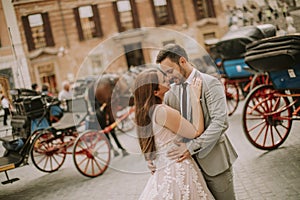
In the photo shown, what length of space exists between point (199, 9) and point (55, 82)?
88.9 inches

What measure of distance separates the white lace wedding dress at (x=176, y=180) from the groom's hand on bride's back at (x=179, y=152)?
3cm

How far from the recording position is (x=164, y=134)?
197cm

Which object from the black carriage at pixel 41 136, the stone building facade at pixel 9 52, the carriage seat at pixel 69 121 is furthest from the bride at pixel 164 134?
the carriage seat at pixel 69 121

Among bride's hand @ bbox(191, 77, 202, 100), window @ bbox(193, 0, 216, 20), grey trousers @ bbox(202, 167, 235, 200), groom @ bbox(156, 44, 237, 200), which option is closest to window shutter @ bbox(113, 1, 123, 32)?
window @ bbox(193, 0, 216, 20)

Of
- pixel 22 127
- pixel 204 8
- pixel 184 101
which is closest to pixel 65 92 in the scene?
pixel 22 127

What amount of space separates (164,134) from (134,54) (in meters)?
3.65

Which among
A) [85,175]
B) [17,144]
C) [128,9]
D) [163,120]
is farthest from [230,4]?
[163,120]

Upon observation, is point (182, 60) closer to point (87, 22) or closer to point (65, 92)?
point (87, 22)

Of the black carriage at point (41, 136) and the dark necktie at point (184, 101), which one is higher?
the dark necktie at point (184, 101)

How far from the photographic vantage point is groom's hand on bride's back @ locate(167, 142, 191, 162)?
77.7 inches

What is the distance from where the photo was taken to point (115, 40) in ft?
15.9

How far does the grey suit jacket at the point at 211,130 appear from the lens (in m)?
1.89

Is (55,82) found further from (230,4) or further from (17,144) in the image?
(230,4)

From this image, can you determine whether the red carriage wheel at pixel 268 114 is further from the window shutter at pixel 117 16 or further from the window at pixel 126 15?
the window shutter at pixel 117 16
